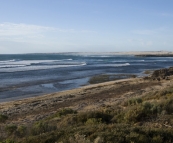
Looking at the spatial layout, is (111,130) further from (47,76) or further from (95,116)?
(47,76)

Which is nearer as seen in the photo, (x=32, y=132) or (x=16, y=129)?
(x=32, y=132)

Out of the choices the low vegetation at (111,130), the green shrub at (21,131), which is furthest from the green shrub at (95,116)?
the green shrub at (21,131)

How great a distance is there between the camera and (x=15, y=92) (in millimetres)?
24688

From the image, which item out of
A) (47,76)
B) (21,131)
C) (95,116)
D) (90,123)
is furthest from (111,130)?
(47,76)

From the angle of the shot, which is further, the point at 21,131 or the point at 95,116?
the point at 95,116


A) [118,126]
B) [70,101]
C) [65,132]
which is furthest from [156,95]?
[65,132]

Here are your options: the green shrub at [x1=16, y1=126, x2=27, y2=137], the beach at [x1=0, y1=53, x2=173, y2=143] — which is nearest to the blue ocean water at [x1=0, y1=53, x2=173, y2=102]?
the beach at [x1=0, y1=53, x2=173, y2=143]

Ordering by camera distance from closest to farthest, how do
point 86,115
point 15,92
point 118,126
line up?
point 118,126
point 86,115
point 15,92

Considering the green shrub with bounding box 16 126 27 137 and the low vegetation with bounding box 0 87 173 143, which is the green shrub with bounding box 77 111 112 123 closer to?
the low vegetation with bounding box 0 87 173 143

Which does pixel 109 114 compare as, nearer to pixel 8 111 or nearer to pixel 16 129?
pixel 16 129

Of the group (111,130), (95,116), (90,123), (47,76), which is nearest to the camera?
(111,130)

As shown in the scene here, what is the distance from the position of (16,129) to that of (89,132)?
3412 mm

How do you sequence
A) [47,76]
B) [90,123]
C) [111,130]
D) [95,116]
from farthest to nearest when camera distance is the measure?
[47,76]
[95,116]
[90,123]
[111,130]

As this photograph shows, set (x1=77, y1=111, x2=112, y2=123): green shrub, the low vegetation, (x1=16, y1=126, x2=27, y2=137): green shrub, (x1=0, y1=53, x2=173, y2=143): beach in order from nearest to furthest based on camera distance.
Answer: the low vegetation
(x1=0, y1=53, x2=173, y2=143): beach
(x1=16, y1=126, x2=27, y2=137): green shrub
(x1=77, y1=111, x2=112, y2=123): green shrub
